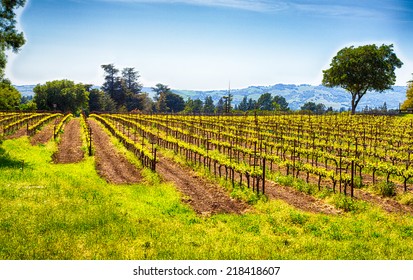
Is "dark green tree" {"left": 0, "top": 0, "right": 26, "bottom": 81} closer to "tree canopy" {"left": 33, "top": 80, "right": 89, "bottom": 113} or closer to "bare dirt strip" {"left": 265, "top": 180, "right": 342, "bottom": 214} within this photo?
"bare dirt strip" {"left": 265, "top": 180, "right": 342, "bottom": 214}

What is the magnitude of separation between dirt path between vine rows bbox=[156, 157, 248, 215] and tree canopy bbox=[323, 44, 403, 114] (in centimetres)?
6443

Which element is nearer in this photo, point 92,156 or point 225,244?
point 225,244

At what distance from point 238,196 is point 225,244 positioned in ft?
23.6

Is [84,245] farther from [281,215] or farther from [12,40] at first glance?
[12,40]

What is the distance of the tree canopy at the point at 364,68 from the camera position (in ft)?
267

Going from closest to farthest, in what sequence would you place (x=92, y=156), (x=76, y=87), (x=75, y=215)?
1. (x=75, y=215)
2. (x=92, y=156)
3. (x=76, y=87)

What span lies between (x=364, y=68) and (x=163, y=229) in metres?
79.7

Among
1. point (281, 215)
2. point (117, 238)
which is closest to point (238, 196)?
point (281, 215)

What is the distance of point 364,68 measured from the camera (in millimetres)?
81625

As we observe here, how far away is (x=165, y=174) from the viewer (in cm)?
2509

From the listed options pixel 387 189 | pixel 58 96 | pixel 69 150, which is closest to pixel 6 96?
pixel 69 150

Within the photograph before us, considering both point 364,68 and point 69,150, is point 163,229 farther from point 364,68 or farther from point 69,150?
point 364,68

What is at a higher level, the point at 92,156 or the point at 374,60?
the point at 374,60

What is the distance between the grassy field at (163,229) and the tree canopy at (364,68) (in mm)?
70893
